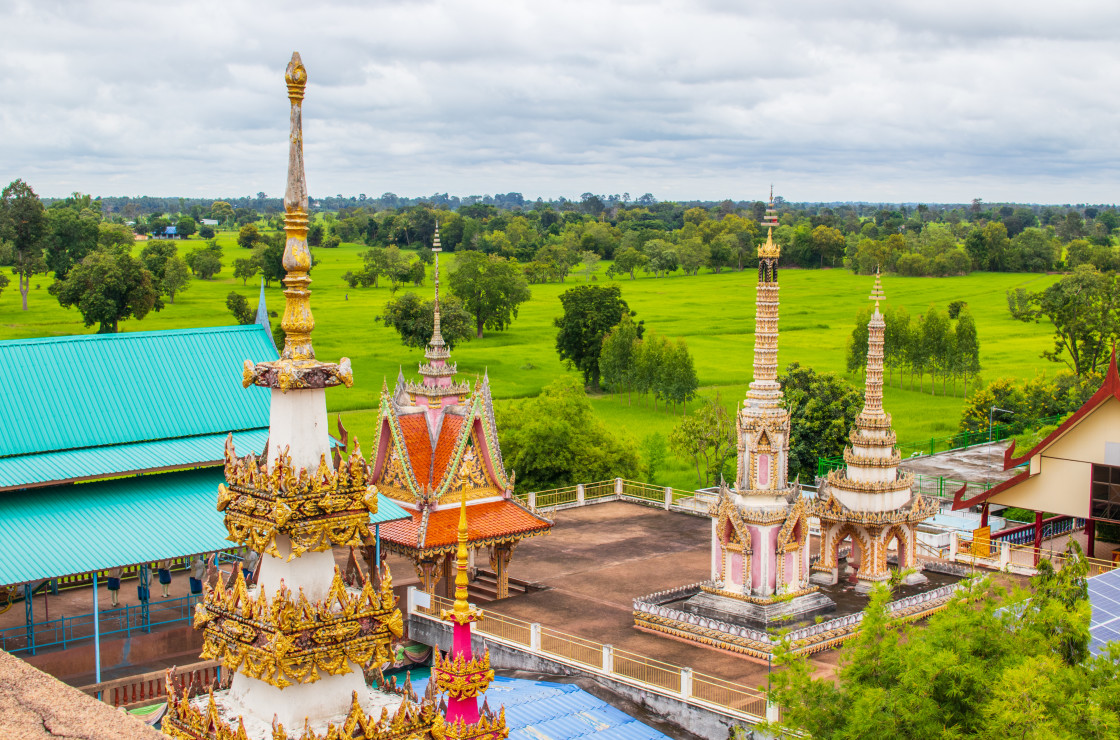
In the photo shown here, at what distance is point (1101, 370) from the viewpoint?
55.2 m

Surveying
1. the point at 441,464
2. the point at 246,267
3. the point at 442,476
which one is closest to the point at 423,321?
the point at 246,267

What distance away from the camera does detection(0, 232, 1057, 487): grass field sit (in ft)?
202

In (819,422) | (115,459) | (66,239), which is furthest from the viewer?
(66,239)

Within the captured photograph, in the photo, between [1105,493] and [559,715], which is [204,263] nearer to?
[1105,493]

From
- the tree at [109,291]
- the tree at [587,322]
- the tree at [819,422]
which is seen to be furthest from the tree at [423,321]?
the tree at [819,422]

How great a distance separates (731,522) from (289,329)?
18.7 metres

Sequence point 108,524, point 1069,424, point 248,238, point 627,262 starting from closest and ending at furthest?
1. point 108,524
2. point 1069,424
3. point 627,262
4. point 248,238

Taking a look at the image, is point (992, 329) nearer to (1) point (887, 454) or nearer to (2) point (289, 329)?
(1) point (887, 454)

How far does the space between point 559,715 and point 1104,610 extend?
9.86 metres

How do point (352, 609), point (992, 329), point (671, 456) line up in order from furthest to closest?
1. point (992, 329)
2. point (671, 456)
3. point (352, 609)

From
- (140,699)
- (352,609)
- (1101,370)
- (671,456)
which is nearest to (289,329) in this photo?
(352,609)

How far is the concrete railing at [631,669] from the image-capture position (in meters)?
22.1

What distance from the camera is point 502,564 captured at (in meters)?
28.7

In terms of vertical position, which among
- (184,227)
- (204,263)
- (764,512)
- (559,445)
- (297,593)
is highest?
(184,227)
